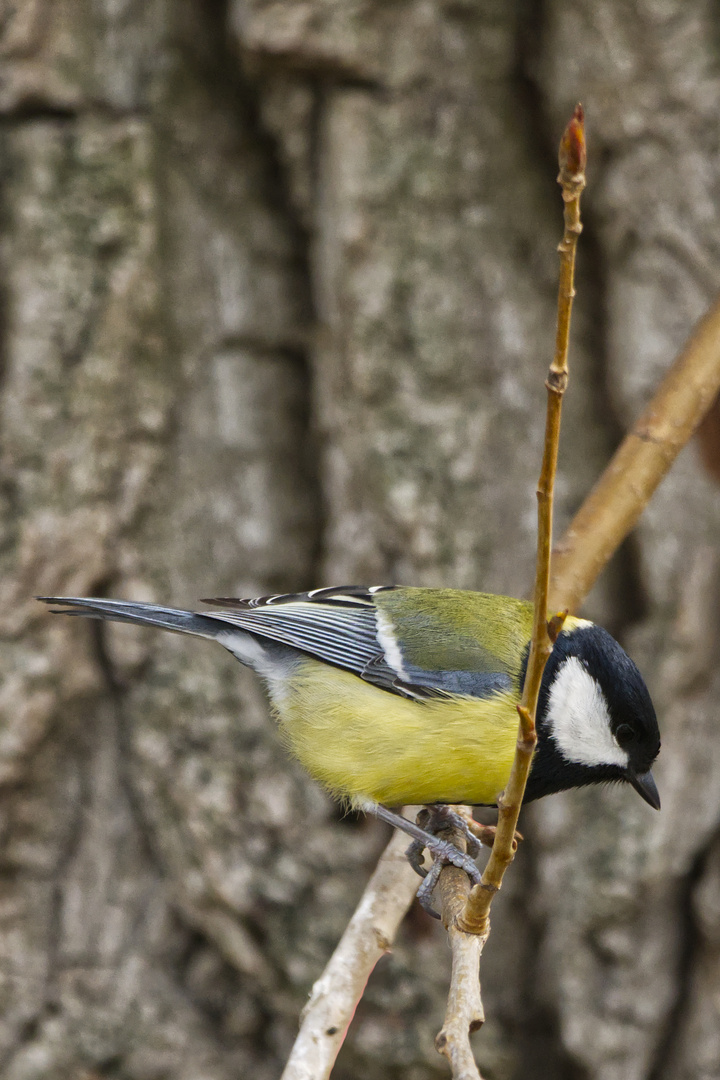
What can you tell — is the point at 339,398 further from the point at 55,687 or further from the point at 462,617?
the point at 55,687

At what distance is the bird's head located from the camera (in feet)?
4.51

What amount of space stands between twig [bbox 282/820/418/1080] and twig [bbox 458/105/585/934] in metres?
0.26

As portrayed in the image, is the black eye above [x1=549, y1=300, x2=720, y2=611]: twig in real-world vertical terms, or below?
below

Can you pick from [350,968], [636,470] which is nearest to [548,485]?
[350,968]

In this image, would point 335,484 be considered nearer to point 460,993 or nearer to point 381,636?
point 381,636

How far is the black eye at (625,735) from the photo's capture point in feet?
4.58

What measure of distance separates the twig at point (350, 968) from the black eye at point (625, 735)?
1.13 ft

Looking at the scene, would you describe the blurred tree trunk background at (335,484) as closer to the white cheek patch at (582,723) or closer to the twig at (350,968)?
the white cheek patch at (582,723)

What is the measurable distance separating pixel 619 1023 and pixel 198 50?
2.08 metres

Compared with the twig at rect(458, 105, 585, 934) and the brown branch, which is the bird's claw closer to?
the brown branch

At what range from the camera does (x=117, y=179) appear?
1973mm

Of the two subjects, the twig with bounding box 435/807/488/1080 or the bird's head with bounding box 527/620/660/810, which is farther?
the bird's head with bounding box 527/620/660/810

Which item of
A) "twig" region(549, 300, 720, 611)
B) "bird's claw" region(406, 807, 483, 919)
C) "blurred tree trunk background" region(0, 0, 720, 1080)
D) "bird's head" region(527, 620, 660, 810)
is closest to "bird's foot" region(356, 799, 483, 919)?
"bird's claw" region(406, 807, 483, 919)

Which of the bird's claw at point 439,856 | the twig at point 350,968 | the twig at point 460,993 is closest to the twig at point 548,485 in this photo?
the twig at point 460,993
